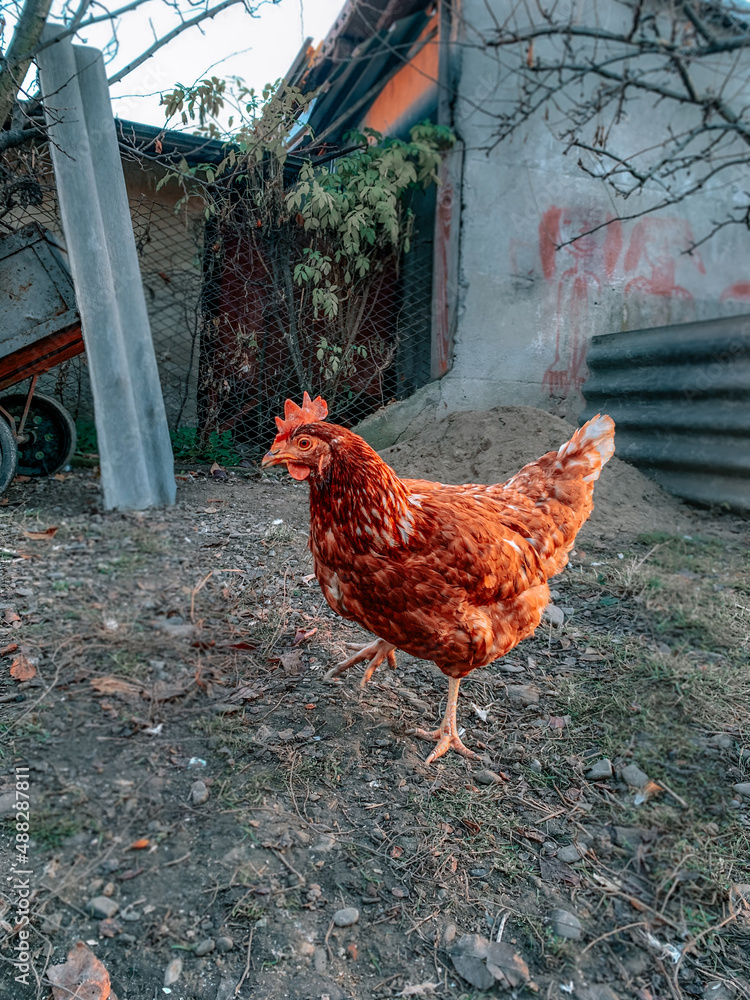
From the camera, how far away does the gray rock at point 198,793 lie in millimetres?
1361

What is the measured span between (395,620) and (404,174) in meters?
3.68

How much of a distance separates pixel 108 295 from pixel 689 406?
359 cm

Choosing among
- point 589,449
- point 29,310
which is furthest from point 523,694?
point 29,310

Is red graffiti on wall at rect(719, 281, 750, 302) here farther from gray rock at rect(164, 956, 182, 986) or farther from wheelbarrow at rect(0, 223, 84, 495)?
gray rock at rect(164, 956, 182, 986)

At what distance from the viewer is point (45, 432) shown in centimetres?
386

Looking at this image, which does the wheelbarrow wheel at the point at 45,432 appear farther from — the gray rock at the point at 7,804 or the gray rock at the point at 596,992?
the gray rock at the point at 596,992

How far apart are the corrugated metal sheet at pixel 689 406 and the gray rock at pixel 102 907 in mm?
3800

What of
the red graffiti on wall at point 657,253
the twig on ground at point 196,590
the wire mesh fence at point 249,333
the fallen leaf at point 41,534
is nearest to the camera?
the twig on ground at point 196,590

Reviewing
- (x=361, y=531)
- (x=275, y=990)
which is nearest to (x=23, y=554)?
(x=361, y=531)

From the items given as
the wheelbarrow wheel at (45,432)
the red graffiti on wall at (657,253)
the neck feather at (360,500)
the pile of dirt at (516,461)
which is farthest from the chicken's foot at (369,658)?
the red graffiti on wall at (657,253)

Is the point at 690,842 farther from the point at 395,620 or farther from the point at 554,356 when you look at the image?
the point at 554,356

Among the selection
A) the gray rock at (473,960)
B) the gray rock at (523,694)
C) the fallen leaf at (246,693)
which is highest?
the fallen leaf at (246,693)

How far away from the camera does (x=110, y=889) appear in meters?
1.12

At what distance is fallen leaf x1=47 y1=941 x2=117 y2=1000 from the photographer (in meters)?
1.03
